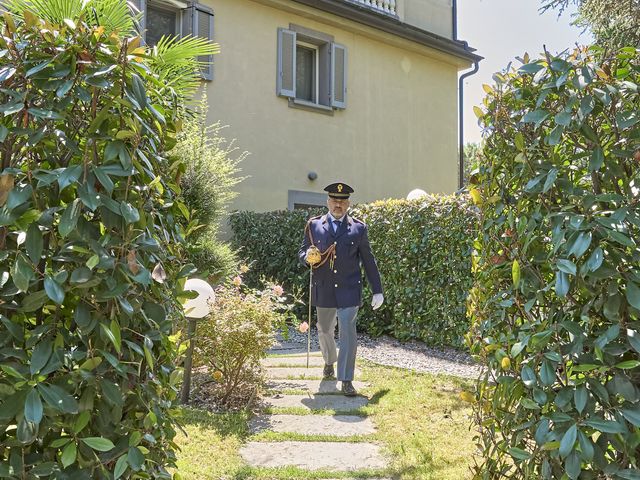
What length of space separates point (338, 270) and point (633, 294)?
4.13 m

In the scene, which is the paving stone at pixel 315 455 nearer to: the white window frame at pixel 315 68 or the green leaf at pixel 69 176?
the green leaf at pixel 69 176

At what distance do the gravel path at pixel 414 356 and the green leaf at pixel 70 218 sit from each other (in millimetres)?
5452

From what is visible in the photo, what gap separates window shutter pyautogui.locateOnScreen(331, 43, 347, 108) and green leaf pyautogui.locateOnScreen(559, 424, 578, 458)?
11.4 metres

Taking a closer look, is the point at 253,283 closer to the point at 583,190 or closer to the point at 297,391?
the point at 297,391

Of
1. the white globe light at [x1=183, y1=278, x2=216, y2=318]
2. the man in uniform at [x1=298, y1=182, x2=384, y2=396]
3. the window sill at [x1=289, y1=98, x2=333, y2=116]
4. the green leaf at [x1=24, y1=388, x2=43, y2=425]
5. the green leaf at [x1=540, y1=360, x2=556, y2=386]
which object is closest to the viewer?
the green leaf at [x1=24, y1=388, x2=43, y2=425]

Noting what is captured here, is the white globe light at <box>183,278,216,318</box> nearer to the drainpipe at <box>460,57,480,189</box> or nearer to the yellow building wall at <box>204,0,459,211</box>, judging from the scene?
the yellow building wall at <box>204,0,459,211</box>

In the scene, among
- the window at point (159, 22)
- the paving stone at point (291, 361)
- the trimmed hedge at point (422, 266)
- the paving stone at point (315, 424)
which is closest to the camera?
the paving stone at point (315, 424)

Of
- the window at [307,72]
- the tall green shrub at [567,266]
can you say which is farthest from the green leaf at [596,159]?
the window at [307,72]

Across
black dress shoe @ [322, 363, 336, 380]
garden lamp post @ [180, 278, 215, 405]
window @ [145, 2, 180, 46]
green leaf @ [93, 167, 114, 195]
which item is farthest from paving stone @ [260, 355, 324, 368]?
window @ [145, 2, 180, 46]

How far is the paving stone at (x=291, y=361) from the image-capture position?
683 centimetres

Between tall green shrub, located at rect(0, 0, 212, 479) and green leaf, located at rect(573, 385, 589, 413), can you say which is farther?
green leaf, located at rect(573, 385, 589, 413)

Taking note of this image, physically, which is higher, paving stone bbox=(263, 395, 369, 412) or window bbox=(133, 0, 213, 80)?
window bbox=(133, 0, 213, 80)

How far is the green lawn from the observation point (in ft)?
11.6

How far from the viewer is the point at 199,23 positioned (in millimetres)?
10844
